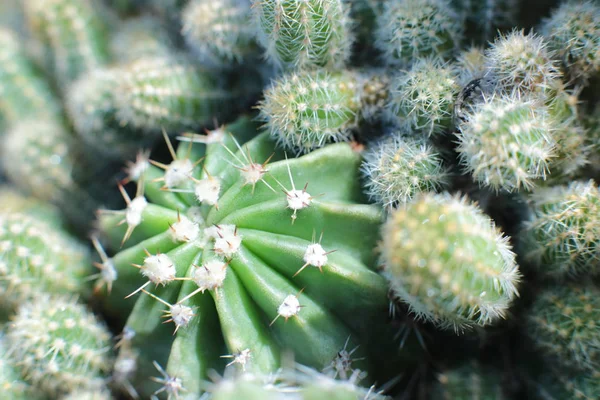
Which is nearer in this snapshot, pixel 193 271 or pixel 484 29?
pixel 193 271

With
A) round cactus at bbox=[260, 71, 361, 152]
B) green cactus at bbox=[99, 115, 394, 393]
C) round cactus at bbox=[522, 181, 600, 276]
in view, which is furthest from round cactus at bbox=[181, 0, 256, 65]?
round cactus at bbox=[522, 181, 600, 276]

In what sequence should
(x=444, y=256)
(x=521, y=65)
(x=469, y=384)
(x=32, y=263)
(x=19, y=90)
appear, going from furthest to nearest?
(x=19, y=90) < (x=32, y=263) < (x=469, y=384) < (x=521, y=65) < (x=444, y=256)

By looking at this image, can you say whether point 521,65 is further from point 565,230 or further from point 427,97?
point 565,230

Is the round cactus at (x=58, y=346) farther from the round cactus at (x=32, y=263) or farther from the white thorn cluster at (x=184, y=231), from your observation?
the white thorn cluster at (x=184, y=231)

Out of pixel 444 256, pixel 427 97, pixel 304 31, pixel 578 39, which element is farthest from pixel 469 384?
pixel 304 31

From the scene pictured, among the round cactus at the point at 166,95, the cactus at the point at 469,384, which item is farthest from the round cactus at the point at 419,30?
the cactus at the point at 469,384

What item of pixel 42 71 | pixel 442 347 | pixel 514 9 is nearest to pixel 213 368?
pixel 442 347

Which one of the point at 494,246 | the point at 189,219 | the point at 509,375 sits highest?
the point at 494,246

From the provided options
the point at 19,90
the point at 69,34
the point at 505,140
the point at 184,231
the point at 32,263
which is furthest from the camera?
the point at 19,90

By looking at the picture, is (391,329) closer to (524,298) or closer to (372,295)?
(372,295)
